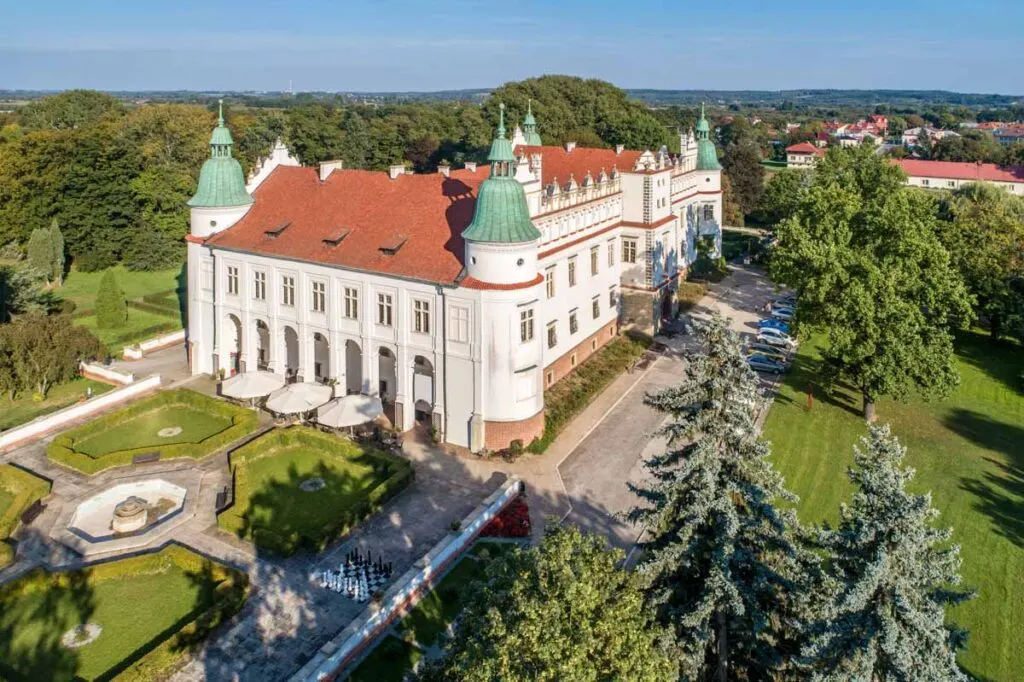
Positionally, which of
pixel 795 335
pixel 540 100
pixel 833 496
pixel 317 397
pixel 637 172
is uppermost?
pixel 540 100

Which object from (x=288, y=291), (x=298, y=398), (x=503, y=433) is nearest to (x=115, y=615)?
(x=298, y=398)

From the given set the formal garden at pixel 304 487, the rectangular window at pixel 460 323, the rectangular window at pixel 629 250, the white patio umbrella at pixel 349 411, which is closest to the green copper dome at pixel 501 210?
the rectangular window at pixel 460 323

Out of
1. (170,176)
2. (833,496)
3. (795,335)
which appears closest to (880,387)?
(795,335)

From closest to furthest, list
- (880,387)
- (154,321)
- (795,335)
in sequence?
(880,387) < (795,335) < (154,321)

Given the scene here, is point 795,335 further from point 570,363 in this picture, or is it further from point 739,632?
point 739,632

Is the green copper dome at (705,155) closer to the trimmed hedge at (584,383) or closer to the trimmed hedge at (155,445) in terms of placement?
the trimmed hedge at (584,383)
